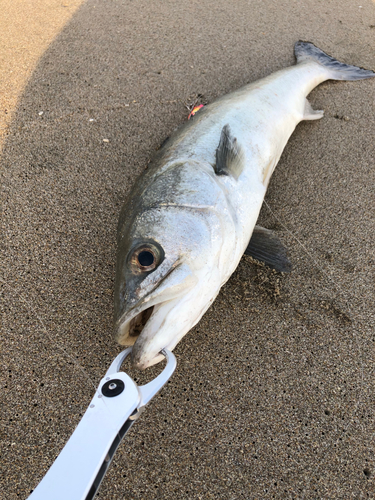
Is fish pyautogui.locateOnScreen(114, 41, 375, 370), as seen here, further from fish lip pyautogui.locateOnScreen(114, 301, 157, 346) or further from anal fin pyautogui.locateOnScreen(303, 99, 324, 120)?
anal fin pyautogui.locateOnScreen(303, 99, 324, 120)

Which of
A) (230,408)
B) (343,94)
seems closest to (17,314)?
(230,408)

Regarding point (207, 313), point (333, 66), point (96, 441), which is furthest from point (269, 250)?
point (333, 66)

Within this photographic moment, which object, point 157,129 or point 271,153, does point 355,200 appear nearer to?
point 271,153

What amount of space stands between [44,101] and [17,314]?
216 cm

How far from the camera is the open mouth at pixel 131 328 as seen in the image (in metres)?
1.54

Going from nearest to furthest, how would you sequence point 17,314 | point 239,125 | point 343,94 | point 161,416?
point 161,416, point 17,314, point 239,125, point 343,94

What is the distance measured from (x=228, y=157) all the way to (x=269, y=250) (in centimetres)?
69

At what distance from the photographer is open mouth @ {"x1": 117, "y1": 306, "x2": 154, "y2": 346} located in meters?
1.54

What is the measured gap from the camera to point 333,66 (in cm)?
360

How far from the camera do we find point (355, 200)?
2584mm

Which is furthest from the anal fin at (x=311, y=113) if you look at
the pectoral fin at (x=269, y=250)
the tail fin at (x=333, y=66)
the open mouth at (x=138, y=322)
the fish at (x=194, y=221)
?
the open mouth at (x=138, y=322)

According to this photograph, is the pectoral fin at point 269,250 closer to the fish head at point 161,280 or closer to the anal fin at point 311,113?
the fish head at point 161,280

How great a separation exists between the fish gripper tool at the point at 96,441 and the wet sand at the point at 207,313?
0.61 metres

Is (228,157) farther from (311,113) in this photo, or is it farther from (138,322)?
(311,113)
